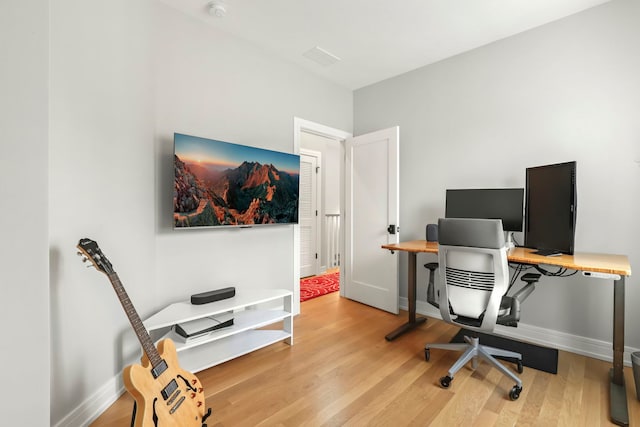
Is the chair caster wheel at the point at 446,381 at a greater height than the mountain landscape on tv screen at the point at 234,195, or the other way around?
the mountain landscape on tv screen at the point at 234,195

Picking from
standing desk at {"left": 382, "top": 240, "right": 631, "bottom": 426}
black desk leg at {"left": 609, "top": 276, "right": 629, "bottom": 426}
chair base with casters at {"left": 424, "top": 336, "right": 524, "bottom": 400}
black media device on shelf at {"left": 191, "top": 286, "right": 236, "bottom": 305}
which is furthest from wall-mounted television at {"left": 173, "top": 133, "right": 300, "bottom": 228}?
black desk leg at {"left": 609, "top": 276, "right": 629, "bottom": 426}

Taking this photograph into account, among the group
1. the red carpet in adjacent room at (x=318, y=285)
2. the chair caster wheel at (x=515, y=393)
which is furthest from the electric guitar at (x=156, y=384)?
the red carpet in adjacent room at (x=318, y=285)

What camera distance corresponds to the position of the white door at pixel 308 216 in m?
4.80

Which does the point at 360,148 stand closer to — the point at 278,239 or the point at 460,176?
the point at 460,176

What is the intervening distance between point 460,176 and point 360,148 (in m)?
1.20

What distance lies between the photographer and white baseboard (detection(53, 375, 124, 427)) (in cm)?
144

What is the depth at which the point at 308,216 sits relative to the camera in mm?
4918

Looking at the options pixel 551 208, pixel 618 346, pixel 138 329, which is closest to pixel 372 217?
pixel 551 208

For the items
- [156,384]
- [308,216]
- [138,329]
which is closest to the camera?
[156,384]

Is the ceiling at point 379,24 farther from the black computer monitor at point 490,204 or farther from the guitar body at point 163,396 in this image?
the guitar body at point 163,396

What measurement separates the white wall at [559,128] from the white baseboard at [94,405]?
286 cm

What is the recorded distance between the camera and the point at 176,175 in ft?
6.78

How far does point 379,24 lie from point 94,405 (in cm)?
335

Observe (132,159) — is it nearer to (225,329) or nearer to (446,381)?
(225,329)
